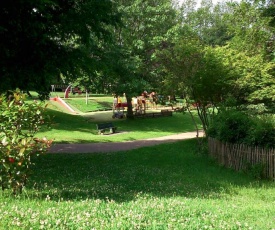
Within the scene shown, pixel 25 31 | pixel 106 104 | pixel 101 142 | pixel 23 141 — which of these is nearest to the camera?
pixel 23 141

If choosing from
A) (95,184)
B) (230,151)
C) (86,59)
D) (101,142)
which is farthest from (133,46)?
(95,184)

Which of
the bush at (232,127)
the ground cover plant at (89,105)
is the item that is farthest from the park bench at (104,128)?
the ground cover plant at (89,105)

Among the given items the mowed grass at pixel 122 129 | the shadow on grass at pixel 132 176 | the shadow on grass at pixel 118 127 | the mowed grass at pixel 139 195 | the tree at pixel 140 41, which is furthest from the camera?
the tree at pixel 140 41

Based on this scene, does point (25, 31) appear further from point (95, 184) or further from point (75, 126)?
point (75, 126)

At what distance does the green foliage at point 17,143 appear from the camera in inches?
195

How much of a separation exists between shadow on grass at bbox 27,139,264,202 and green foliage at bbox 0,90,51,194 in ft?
1.48

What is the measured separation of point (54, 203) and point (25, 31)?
647 centimetres

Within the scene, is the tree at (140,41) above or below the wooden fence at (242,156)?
above

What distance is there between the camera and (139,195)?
20.2 feet

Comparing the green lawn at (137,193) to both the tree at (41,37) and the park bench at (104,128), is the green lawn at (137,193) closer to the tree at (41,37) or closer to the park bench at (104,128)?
the park bench at (104,128)

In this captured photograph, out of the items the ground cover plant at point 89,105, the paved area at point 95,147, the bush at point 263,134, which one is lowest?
the paved area at point 95,147

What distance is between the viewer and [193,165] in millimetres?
12234

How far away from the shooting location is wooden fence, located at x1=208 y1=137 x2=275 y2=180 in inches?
400

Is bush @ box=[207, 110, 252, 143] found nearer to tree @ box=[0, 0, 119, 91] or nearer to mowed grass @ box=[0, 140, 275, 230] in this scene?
mowed grass @ box=[0, 140, 275, 230]
